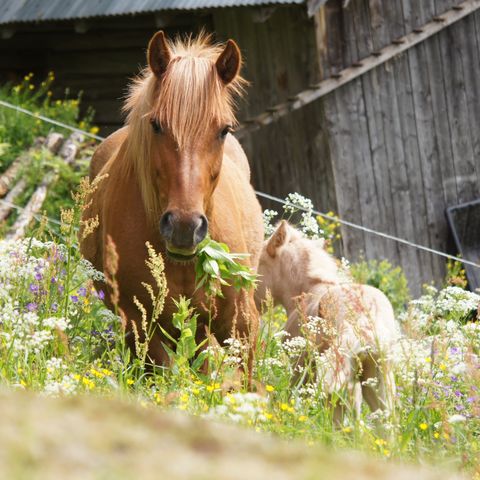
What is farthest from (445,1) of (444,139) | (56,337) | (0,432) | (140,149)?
(0,432)

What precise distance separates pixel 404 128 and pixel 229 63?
8.72 meters

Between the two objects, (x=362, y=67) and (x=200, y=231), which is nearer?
(x=200, y=231)

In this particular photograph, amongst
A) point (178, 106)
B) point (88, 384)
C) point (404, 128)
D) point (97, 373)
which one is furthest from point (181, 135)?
point (404, 128)

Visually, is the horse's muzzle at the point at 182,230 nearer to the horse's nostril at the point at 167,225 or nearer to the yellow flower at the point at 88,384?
the horse's nostril at the point at 167,225

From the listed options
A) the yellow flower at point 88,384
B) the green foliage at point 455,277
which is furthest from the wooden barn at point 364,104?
the yellow flower at point 88,384

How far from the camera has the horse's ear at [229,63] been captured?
5622 millimetres

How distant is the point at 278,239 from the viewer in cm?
760

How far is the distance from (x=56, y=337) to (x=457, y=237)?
1003 cm

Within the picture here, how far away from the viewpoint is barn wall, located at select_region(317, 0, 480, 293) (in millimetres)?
13695

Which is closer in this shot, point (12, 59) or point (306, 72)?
point (306, 72)

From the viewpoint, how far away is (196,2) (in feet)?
43.0

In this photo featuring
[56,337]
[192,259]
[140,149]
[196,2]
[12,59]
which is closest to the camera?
[56,337]

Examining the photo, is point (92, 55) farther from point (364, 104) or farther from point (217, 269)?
point (217, 269)

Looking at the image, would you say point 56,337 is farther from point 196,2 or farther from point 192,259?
point 196,2
